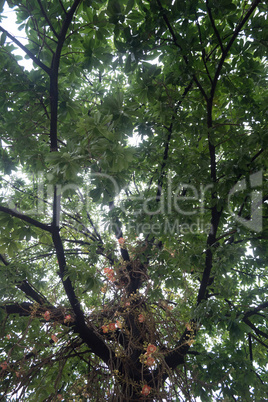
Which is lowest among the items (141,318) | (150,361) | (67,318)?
(150,361)

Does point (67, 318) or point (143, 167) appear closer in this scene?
point (67, 318)

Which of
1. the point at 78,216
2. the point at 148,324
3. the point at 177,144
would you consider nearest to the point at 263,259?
the point at 148,324

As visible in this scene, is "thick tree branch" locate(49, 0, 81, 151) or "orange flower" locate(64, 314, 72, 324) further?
"orange flower" locate(64, 314, 72, 324)

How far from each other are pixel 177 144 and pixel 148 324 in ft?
6.70

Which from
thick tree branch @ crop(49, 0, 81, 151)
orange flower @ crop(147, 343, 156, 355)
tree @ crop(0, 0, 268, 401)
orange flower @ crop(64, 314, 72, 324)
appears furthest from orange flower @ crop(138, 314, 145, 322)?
thick tree branch @ crop(49, 0, 81, 151)

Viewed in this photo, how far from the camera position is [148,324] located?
250cm

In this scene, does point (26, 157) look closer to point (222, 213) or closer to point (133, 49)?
point (133, 49)

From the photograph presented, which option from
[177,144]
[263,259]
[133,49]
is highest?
[177,144]

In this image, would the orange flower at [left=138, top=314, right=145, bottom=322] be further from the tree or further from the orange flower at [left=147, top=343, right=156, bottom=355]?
the orange flower at [left=147, top=343, right=156, bottom=355]

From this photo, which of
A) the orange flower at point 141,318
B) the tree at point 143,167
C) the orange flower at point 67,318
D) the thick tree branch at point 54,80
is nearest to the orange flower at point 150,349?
the tree at point 143,167

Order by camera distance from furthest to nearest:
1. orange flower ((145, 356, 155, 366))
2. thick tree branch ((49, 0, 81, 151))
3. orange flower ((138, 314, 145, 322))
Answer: orange flower ((138, 314, 145, 322)) < orange flower ((145, 356, 155, 366)) < thick tree branch ((49, 0, 81, 151))

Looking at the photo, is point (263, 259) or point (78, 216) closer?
point (263, 259)

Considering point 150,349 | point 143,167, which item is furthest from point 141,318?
point 143,167

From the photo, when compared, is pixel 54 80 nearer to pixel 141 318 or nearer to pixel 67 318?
pixel 67 318
